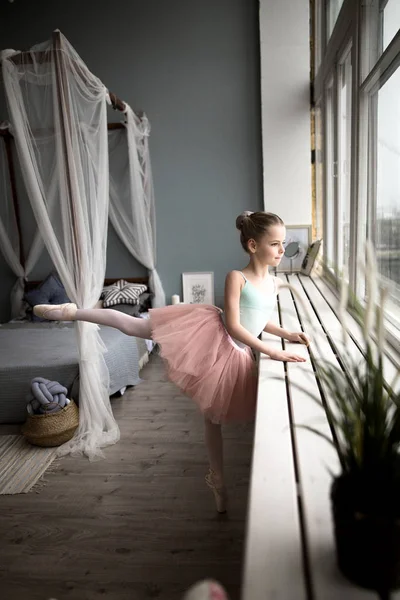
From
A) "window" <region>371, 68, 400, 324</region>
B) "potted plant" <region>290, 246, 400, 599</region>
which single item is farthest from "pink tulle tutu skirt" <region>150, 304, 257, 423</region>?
"potted plant" <region>290, 246, 400, 599</region>

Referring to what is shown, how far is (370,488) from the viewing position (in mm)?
729

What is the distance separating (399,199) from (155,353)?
3273 mm

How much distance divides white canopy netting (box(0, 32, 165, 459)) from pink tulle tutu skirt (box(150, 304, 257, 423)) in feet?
3.02

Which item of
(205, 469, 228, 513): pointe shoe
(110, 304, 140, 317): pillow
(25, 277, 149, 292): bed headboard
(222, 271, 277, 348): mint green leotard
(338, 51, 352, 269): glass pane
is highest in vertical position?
(338, 51, 352, 269): glass pane

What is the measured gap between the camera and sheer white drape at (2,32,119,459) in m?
2.69

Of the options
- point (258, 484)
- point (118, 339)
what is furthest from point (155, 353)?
point (258, 484)

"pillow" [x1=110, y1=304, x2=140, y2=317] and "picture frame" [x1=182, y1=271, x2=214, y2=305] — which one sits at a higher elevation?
"picture frame" [x1=182, y1=271, x2=214, y2=305]

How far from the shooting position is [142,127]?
4793mm

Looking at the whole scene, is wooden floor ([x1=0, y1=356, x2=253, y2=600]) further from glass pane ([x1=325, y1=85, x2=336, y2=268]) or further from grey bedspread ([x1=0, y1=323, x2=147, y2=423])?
glass pane ([x1=325, y1=85, x2=336, y2=268])

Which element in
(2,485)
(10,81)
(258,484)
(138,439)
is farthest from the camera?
(138,439)

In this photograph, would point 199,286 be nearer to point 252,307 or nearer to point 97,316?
point 97,316

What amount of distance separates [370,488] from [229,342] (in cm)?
139

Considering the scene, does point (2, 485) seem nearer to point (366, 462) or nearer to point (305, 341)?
point (305, 341)

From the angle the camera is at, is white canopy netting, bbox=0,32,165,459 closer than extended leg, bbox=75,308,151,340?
No
